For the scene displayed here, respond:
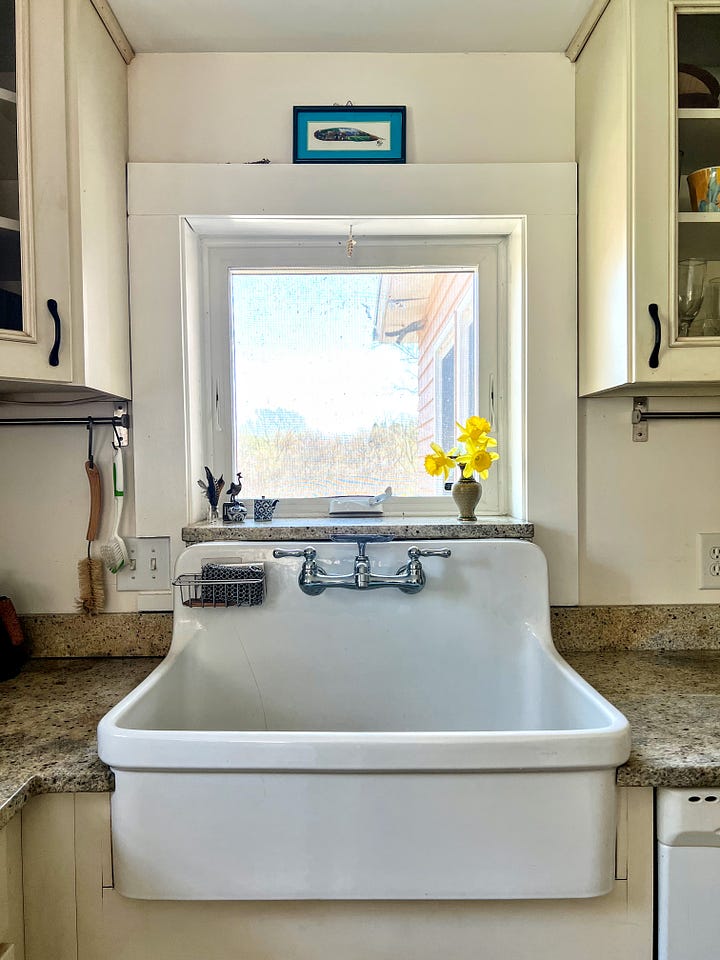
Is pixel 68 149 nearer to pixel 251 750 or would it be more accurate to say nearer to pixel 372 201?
pixel 372 201

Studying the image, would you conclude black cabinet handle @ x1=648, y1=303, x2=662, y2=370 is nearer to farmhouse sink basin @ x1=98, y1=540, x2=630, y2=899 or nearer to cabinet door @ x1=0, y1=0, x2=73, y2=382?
farmhouse sink basin @ x1=98, y1=540, x2=630, y2=899

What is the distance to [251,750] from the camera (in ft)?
2.53

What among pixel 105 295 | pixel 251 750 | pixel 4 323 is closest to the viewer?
pixel 251 750

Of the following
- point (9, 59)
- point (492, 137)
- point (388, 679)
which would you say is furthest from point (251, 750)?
point (492, 137)

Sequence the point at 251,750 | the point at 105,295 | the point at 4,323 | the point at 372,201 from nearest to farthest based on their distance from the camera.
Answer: the point at 251,750, the point at 4,323, the point at 105,295, the point at 372,201

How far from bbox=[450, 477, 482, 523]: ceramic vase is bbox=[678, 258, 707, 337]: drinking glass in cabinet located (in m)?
0.51

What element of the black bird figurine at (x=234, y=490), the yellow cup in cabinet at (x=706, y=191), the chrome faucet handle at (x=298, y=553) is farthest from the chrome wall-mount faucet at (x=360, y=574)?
the yellow cup in cabinet at (x=706, y=191)

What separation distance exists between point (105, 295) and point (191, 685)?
0.82 m

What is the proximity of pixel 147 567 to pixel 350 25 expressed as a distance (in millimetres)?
1245

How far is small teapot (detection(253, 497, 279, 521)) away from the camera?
1343 millimetres

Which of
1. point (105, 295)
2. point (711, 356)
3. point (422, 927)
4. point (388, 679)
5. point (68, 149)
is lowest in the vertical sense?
point (422, 927)

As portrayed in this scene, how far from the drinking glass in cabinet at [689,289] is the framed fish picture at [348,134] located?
2.11 feet

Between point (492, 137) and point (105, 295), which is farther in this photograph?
point (492, 137)

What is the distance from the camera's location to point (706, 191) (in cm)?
107
